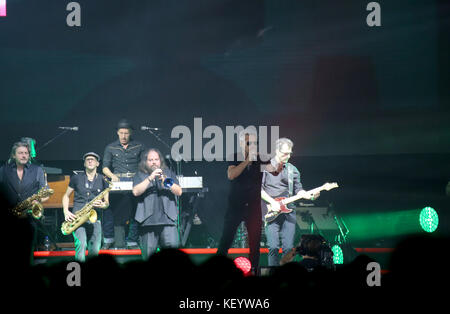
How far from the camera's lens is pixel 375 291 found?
2.29 meters

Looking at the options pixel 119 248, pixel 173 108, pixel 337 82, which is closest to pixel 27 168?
pixel 119 248

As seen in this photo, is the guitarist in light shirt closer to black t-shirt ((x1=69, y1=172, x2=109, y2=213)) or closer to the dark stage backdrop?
the dark stage backdrop

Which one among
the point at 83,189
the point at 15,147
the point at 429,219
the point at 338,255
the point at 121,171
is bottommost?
the point at 338,255

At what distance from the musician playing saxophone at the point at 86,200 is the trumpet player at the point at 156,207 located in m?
0.61

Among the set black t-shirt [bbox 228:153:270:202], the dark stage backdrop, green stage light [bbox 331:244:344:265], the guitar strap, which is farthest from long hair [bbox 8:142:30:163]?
green stage light [bbox 331:244:344:265]

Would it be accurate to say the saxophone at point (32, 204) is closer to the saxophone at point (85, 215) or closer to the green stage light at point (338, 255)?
the saxophone at point (85, 215)

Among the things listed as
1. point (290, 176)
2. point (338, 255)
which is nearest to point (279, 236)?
point (290, 176)

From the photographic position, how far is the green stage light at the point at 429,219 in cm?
779

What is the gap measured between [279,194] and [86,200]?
2.47m

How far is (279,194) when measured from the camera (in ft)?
21.1

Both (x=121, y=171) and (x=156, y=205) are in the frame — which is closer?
(x=156, y=205)

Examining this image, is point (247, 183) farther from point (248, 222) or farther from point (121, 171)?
point (121, 171)

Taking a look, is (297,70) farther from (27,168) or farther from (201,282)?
(201,282)

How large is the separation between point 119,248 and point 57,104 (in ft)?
8.93
